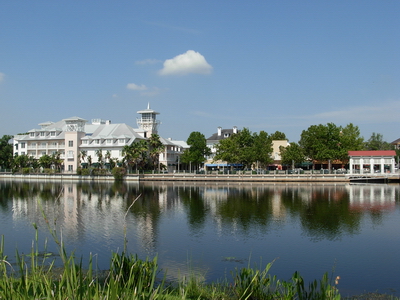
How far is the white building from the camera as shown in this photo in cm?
8981

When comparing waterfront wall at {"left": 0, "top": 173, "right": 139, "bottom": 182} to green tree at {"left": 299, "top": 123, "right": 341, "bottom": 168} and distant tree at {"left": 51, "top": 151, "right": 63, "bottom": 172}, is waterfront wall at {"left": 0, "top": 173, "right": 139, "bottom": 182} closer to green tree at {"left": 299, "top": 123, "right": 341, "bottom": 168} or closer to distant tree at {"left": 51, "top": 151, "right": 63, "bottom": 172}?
distant tree at {"left": 51, "top": 151, "right": 63, "bottom": 172}

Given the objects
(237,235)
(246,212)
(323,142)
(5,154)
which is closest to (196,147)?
(323,142)

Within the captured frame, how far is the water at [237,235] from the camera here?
1788cm

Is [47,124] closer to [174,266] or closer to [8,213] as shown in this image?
[8,213]

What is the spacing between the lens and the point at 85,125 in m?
101

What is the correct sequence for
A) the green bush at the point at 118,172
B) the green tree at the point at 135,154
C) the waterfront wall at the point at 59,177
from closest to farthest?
the green bush at the point at 118,172 → the green tree at the point at 135,154 → the waterfront wall at the point at 59,177

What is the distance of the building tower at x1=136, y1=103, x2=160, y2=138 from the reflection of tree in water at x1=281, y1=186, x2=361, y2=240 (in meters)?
56.1

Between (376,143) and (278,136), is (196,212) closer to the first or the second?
(278,136)

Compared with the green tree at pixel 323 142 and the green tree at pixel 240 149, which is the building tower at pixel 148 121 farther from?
the green tree at pixel 323 142

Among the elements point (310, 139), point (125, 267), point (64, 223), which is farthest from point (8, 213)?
point (310, 139)

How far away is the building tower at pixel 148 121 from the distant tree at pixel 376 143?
6150cm

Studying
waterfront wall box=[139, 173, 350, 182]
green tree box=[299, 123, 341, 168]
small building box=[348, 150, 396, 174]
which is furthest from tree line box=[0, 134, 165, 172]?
small building box=[348, 150, 396, 174]

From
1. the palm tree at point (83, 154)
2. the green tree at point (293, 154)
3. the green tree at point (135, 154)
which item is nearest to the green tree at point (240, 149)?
the green tree at point (293, 154)

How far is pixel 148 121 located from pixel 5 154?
118ft
